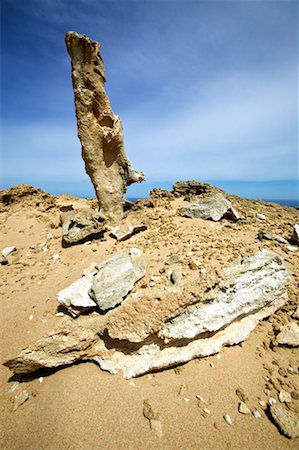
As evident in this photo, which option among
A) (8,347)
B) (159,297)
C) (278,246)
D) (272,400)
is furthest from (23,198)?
(272,400)

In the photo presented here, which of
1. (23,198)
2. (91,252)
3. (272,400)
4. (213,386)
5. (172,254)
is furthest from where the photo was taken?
(23,198)

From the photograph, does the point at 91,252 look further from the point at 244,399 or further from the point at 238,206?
the point at 238,206

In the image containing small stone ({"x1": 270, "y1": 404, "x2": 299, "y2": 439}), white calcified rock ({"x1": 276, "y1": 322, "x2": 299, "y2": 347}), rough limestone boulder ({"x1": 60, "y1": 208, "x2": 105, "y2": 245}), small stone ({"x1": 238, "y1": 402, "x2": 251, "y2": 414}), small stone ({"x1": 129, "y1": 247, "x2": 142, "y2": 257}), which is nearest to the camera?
small stone ({"x1": 270, "y1": 404, "x2": 299, "y2": 439})

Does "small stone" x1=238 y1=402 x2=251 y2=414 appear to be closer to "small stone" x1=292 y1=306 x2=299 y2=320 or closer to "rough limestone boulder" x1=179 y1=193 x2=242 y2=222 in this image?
"small stone" x1=292 y1=306 x2=299 y2=320

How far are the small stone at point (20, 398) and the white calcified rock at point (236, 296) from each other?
2.98m

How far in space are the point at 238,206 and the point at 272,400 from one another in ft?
27.3

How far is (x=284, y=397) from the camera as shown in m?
3.99

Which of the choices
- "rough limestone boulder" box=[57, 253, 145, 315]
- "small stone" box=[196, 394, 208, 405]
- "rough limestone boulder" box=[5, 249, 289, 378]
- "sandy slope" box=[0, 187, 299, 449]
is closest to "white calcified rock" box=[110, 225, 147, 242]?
"sandy slope" box=[0, 187, 299, 449]

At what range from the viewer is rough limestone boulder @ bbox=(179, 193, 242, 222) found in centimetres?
892

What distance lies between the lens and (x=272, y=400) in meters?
3.99

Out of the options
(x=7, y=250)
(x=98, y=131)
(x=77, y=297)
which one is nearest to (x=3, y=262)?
(x=7, y=250)

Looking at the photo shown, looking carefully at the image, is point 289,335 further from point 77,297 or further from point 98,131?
point 98,131

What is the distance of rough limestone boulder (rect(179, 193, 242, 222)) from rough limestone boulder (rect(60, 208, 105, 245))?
3.94 meters

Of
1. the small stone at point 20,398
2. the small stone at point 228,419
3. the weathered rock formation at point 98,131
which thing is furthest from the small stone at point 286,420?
the weathered rock formation at point 98,131
